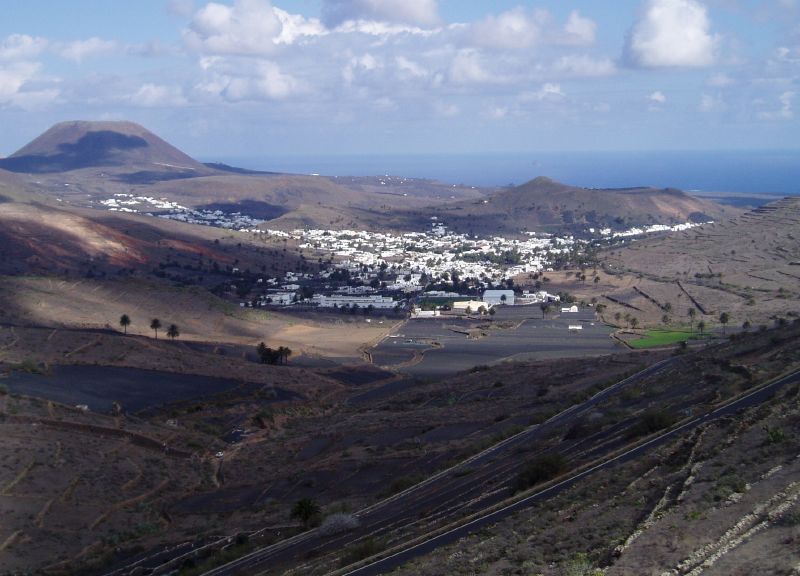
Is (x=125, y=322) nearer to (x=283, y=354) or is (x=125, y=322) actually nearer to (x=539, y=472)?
(x=283, y=354)

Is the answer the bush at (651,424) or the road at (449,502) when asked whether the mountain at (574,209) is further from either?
the bush at (651,424)

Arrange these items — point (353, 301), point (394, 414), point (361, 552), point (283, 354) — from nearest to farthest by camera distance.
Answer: point (361, 552), point (394, 414), point (283, 354), point (353, 301)

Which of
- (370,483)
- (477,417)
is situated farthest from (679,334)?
(370,483)

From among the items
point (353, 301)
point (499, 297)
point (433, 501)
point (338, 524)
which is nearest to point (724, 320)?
point (499, 297)

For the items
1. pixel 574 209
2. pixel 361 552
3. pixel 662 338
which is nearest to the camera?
pixel 361 552

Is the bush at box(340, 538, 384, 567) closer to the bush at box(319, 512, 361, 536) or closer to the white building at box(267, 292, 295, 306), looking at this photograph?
the bush at box(319, 512, 361, 536)

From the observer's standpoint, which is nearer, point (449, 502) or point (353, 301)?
point (449, 502)
